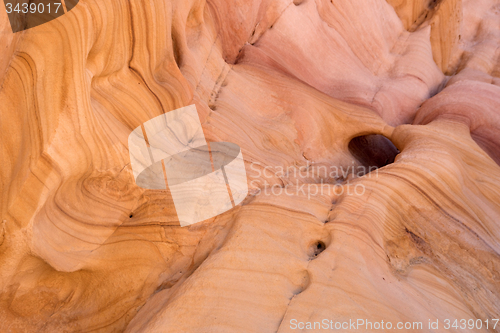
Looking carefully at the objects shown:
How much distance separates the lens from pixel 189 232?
2502 millimetres

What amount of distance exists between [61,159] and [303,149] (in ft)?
7.91

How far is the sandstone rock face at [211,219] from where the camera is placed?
199 cm

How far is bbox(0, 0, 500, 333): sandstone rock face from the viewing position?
6.53ft
